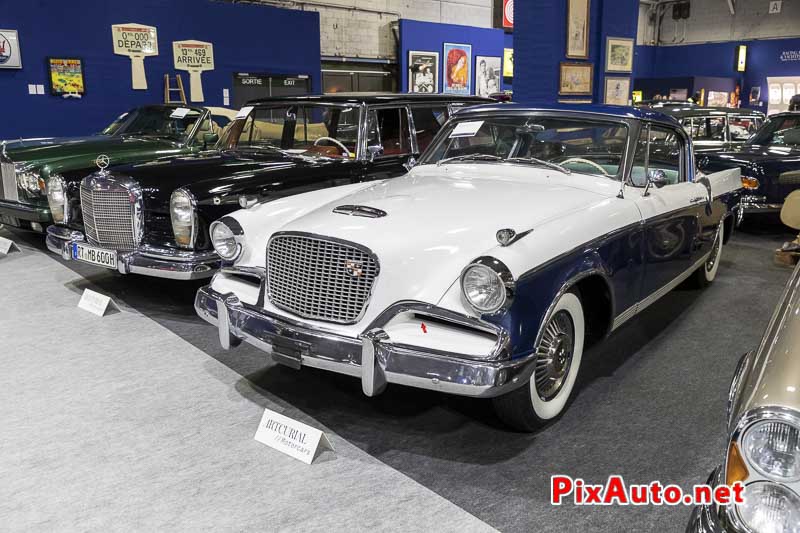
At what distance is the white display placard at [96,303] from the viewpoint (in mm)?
4863

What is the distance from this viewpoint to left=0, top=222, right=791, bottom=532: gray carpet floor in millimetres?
2543

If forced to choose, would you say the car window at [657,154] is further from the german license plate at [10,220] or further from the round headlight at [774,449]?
the german license plate at [10,220]

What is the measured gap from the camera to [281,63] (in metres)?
15.1

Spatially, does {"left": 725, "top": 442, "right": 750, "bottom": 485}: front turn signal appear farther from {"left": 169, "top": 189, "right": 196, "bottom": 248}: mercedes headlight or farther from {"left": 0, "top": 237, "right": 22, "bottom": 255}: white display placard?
{"left": 0, "top": 237, "right": 22, "bottom": 255}: white display placard

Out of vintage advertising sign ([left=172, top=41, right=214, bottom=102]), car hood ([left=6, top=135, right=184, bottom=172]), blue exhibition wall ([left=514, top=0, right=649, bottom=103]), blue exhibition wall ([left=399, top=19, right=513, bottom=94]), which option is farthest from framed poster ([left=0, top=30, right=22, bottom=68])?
blue exhibition wall ([left=399, top=19, right=513, bottom=94])

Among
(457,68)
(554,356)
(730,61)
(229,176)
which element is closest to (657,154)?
(554,356)

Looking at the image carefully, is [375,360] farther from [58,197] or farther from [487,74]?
[487,74]

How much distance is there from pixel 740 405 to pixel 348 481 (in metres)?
1.62

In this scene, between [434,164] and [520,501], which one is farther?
[434,164]

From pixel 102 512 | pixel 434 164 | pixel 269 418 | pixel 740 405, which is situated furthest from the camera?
pixel 434 164

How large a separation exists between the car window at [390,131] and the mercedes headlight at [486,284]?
2.61m

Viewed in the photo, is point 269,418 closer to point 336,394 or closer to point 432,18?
point 336,394

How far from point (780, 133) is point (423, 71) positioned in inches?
460

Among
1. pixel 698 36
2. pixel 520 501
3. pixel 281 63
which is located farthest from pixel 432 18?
pixel 520 501
